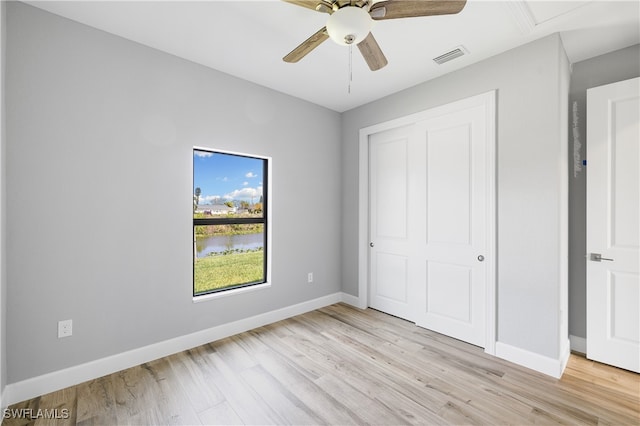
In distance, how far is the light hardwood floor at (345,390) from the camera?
184cm

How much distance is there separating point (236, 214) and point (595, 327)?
368 cm

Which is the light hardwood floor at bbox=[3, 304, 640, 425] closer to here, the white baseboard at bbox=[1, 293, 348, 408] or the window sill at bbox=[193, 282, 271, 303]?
the white baseboard at bbox=[1, 293, 348, 408]

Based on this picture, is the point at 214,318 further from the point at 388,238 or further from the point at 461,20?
the point at 461,20

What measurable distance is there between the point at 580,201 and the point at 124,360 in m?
4.28

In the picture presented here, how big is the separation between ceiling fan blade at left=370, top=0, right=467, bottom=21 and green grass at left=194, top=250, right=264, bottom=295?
269cm

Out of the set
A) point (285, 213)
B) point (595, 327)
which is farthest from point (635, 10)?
point (285, 213)

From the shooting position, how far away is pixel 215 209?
3.39 m

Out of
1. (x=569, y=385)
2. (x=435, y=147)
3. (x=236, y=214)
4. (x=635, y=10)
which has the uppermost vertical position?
(x=635, y=10)

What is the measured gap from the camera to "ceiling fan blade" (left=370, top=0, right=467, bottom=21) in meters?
Answer: 1.52

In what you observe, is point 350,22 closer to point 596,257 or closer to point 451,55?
point 451,55

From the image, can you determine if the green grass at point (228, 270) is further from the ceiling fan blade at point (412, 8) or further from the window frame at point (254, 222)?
the ceiling fan blade at point (412, 8)

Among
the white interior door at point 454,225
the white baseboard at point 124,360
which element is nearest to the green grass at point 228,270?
the white baseboard at point 124,360

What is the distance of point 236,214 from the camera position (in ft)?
11.5

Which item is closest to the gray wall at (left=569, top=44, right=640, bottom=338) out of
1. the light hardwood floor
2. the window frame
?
the light hardwood floor
